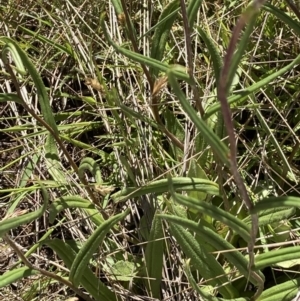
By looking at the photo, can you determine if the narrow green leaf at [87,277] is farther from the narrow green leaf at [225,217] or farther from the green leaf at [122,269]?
the narrow green leaf at [225,217]

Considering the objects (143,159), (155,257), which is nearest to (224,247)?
(155,257)

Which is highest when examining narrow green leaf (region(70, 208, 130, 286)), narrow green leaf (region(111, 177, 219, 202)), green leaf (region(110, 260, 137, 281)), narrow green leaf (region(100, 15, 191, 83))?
narrow green leaf (region(100, 15, 191, 83))

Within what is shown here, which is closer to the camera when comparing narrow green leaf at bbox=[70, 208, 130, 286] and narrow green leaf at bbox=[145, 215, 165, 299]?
narrow green leaf at bbox=[70, 208, 130, 286]

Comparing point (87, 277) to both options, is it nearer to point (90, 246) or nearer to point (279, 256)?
point (90, 246)

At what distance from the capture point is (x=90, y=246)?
1043mm

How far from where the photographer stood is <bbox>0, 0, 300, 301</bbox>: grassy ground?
41.3 inches

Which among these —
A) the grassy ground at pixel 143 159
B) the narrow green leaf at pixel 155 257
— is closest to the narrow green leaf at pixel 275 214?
the grassy ground at pixel 143 159

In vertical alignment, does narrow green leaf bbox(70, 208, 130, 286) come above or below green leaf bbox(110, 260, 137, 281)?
above

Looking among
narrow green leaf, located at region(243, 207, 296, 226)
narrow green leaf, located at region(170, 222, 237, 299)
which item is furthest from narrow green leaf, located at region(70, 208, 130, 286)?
narrow green leaf, located at region(243, 207, 296, 226)

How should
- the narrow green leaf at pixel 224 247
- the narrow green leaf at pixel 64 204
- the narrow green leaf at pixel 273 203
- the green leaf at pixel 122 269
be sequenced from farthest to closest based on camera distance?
1. the green leaf at pixel 122 269
2. the narrow green leaf at pixel 64 204
3. the narrow green leaf at pixel 224 247
4. the narrow green leaf at pixel 273 203

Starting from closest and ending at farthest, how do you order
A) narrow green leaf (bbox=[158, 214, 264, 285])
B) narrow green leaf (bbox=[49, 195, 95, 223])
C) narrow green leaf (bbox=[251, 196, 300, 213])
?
narrow green leaf (bbox=[251, 196, 300, 213]) < narrow green leaf (bbox=[158, 214, 264, 285]) < narrow green leaf (bbox=[49, 195, 95, 223])

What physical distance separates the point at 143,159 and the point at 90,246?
377 millimetres

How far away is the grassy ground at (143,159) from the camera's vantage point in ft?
3.44

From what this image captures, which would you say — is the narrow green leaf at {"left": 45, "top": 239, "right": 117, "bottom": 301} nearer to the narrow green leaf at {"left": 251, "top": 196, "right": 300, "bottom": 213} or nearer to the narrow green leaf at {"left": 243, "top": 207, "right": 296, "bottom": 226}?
the narrow green leaf at {"left": 243, "top": 207, "right": 296, "bottom": 226}
